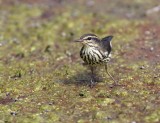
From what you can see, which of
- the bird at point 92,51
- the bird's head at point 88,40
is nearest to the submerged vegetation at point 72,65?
the bird at point 92,51

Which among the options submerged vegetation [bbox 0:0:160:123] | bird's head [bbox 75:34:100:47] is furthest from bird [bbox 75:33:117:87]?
submerged vegetation [bbox 0:0:160:123]

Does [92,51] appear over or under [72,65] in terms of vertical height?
over

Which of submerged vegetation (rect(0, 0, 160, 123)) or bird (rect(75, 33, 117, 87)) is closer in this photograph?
submerged vegetation (rect(0, 0, 160, 123))

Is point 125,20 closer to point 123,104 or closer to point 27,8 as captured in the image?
point 27,8

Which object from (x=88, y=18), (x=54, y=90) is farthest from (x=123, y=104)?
(x=88, y=18)

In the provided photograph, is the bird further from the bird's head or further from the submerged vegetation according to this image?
the submerged vegetation

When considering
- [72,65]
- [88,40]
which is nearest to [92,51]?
[88,40]

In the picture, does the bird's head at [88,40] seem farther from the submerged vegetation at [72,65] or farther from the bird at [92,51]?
the submerged vegetation at [72,65]

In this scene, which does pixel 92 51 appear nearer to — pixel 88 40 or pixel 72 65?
pixel 88 40

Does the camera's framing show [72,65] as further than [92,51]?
Yes
